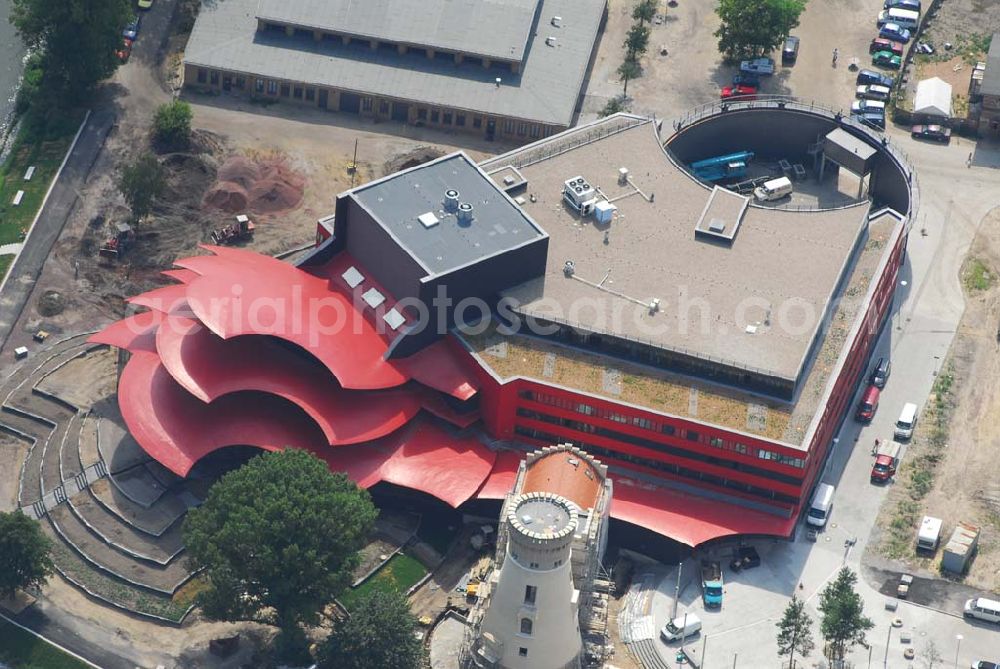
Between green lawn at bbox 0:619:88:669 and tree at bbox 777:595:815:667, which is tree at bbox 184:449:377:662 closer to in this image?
green lawn at bbox 0:619:88:669

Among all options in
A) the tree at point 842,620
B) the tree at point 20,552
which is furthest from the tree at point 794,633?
the tree at point 20,552

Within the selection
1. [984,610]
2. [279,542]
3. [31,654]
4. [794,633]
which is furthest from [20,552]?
[984,610]

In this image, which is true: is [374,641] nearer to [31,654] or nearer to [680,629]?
[680,629]

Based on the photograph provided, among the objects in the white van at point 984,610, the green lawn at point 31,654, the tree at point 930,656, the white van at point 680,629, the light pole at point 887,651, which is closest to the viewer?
the green lawn at point 31,654

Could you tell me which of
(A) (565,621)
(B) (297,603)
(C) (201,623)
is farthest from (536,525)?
(C) (201,623)

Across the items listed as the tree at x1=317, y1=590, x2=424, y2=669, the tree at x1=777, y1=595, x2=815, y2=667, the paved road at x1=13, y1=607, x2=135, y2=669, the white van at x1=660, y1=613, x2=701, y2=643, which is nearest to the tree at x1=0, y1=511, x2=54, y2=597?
the paved road at x1=13, y1=607, x2=135, y2=669

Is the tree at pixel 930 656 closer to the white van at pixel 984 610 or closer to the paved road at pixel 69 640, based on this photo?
the white van at pixel 984 610
